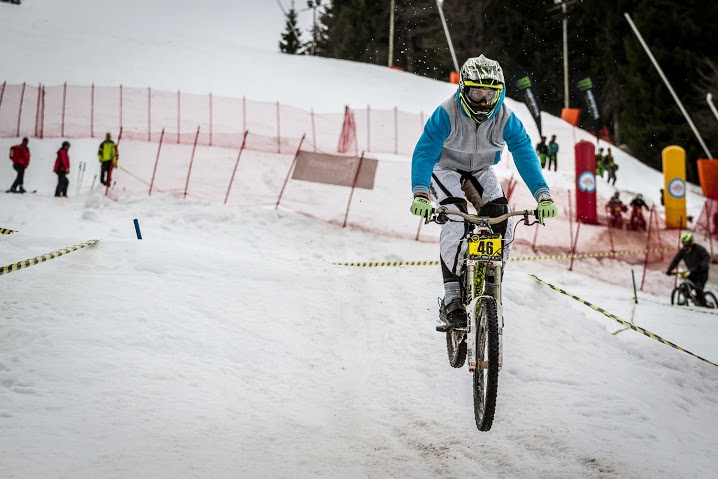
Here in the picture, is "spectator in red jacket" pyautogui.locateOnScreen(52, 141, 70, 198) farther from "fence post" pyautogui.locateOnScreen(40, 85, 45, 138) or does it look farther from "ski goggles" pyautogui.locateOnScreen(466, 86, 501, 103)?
"ski goggles" pyautogui.locateOnScreen(466, 86, 501, 103)

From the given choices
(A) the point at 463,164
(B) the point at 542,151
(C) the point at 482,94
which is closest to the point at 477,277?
(A) the point at 463,164

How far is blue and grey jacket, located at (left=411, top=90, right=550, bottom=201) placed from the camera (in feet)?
15.6

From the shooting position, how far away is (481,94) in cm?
446

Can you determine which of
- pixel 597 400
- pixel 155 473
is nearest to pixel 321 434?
pixel 155 473

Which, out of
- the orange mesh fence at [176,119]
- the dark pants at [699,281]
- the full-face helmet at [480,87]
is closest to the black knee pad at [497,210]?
the full-face helmet at [480,87]

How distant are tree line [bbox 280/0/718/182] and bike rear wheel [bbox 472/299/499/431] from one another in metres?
33.9

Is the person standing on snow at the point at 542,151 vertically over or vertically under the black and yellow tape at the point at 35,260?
over

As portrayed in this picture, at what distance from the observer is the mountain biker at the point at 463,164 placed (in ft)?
15.2

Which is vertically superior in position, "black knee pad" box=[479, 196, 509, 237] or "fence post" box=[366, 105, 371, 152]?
"fence post" box=[366, 105, 371, 152]

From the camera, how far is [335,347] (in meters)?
5.93

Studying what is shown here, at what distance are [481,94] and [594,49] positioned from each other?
49.1m

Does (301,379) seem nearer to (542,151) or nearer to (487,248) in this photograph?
(487,248)

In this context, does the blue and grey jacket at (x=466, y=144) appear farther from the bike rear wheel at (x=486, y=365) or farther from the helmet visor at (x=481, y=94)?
the bike rear wheel at (x=486, y=365)

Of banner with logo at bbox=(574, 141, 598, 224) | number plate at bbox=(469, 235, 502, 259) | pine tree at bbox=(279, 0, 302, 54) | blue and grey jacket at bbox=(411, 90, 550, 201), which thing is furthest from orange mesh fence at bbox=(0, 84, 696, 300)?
pine tree at bbox=(279, 0, 302, 54)
